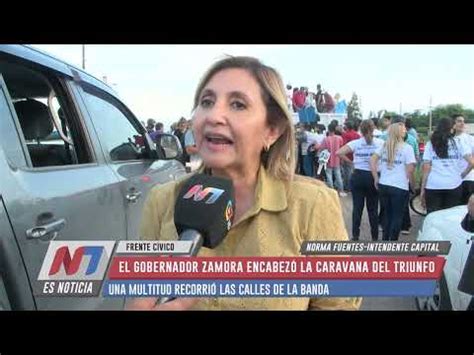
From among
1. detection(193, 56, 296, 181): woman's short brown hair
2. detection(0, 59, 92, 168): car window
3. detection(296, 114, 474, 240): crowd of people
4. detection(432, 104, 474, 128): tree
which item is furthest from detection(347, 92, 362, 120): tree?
detection(0, 59, 92, 168): car window

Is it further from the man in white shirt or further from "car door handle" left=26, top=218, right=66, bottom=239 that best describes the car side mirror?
the man in white shirt

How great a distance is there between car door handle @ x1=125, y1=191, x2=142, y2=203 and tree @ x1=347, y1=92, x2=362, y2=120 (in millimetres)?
1065

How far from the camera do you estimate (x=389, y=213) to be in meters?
2.82

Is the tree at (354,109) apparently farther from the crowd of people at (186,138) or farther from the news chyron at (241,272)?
the crowd of people at (186,138)

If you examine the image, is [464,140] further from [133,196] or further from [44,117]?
[44,117]

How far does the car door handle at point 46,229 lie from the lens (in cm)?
194

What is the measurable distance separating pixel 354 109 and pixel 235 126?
2.40 feet

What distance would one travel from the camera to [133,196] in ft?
8.21
